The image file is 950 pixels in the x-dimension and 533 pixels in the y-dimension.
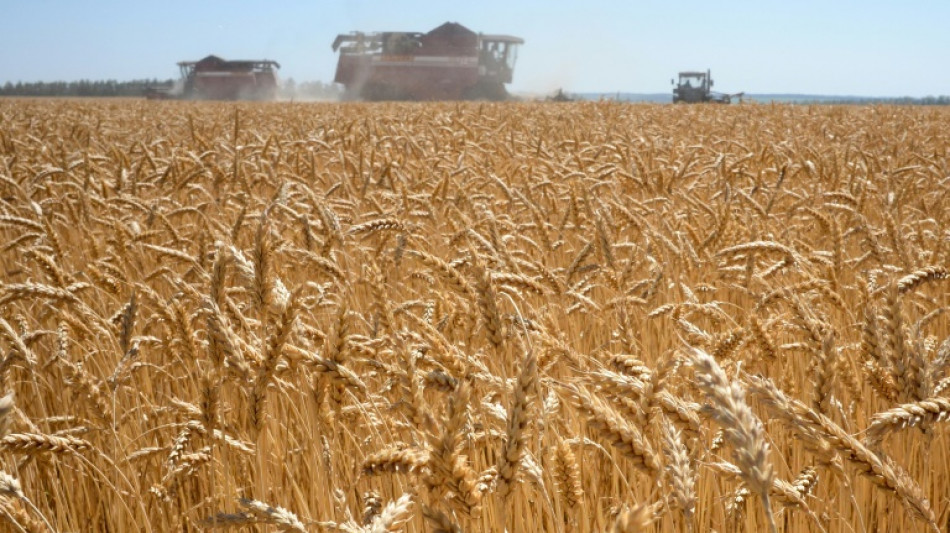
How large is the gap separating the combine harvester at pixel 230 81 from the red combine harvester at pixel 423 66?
3.82m

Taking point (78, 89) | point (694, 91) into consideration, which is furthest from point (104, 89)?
point (694, 91)

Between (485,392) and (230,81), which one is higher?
(230,81)

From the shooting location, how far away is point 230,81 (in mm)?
41219

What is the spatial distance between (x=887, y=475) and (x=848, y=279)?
2.72 meters

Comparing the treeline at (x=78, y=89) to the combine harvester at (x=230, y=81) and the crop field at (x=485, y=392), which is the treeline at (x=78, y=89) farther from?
the crop field at (x=485, y=392)

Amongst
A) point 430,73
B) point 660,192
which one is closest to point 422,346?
point 660,192

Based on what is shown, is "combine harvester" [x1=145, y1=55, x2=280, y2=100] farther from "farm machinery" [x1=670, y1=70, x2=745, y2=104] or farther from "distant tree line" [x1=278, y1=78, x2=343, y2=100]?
"farm machinery" [x1=670, y1=70, x2=745, y2=104]

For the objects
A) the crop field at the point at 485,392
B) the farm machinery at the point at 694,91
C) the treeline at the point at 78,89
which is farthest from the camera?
the treeline at the point at 78,89

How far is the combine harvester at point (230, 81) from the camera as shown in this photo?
41.0m

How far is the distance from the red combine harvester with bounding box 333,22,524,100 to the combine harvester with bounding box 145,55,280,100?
3.82 metres

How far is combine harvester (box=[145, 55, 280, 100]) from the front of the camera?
41.0 meters

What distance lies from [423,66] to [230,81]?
1064 cm

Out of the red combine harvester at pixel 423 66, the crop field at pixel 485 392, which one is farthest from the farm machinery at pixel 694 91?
the crop field at pixel 485 392

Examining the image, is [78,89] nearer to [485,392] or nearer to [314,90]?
[314,90]
